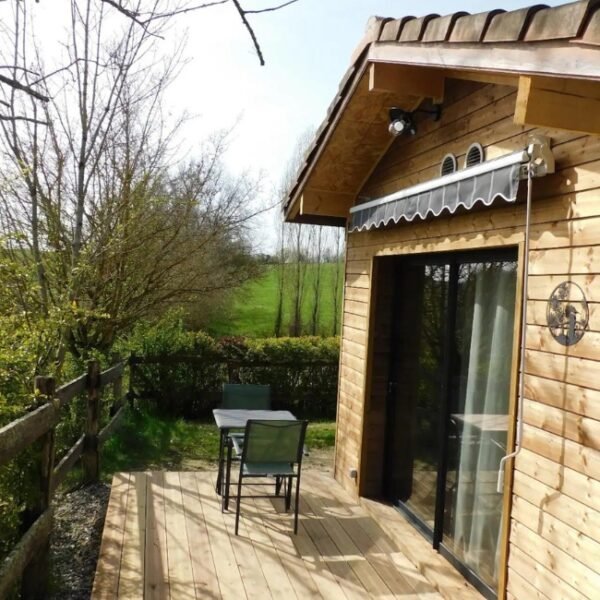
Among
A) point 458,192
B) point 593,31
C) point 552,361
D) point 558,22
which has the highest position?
point 558,22

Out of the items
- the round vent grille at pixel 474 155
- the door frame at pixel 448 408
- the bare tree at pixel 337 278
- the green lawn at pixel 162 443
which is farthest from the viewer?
the bare tree at pixel 337 278

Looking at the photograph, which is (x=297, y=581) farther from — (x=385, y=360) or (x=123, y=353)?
(x=123, y=353)

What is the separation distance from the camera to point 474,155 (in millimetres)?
3586

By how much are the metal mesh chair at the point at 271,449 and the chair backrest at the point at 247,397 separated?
54.7 inches

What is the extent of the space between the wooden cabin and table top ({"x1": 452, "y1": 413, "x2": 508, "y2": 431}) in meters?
0.02

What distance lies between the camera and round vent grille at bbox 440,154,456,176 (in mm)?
3852

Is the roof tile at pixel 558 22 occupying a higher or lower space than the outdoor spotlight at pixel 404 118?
lower

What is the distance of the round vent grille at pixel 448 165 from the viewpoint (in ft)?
12.6

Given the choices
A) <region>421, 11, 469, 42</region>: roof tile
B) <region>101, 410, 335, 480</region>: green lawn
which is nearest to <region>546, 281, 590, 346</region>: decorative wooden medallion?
<region>421, 11, 469, 42</region>: roof tile

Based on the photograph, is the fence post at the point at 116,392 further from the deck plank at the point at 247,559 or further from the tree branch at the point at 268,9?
the tree branch at the point at 268,9

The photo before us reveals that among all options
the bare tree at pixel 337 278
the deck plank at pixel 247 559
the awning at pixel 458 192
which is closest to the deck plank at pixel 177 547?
the deck plank at pixel 247 559

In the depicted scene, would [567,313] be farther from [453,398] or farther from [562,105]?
[453,398]

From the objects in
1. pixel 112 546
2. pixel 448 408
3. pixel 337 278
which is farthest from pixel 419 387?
pixel 337 278

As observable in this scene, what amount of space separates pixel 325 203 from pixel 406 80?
192cm
